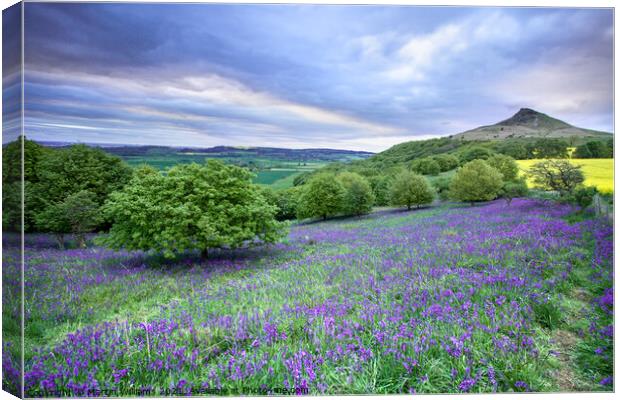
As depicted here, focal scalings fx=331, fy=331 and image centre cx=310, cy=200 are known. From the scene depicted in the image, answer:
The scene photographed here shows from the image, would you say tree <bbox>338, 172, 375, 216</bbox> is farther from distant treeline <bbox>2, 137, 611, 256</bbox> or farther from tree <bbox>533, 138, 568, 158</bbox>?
tree <bbox>533, 138, 568, 158</bbox>

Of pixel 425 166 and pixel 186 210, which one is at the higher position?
pixel 425 166

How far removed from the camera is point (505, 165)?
600 centimetres

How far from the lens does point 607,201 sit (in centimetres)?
499

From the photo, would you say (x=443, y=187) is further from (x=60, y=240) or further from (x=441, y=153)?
(x=60, y=240)

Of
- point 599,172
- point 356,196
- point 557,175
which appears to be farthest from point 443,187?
point 599,172

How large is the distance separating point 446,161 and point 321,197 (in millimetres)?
2372

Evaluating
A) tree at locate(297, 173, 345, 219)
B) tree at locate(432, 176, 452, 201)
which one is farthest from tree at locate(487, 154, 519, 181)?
tree at locate(297, 173, 345, 219)

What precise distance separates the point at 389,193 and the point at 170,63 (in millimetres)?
4488

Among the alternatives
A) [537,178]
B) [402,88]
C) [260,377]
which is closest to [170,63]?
[402,88]

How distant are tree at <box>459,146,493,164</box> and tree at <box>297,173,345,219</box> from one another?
2.21m

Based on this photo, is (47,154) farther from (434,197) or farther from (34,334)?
(434,197)

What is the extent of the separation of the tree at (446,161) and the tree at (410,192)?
481 millimetres

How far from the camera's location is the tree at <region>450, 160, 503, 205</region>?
20.0ft

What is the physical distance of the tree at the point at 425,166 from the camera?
233 inches
